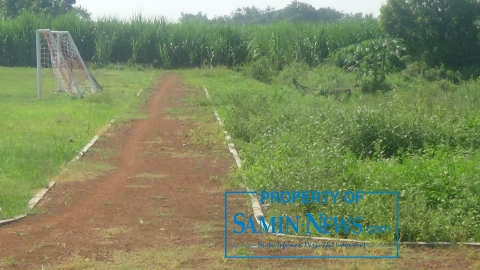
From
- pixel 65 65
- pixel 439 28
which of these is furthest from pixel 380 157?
pixel 439 28

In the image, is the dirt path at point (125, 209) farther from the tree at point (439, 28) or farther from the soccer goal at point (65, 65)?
the tree at point (439, 28)

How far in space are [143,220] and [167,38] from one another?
30.8 metres

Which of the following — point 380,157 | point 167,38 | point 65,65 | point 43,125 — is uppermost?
point 167,38

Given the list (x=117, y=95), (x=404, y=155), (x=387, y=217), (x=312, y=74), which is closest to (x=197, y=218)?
(x=387, y=217)

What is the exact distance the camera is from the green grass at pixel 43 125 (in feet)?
30.7

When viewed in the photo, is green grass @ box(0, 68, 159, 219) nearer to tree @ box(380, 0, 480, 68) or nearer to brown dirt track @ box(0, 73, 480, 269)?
brown dirt track @ box(0, 73, 480, 269)

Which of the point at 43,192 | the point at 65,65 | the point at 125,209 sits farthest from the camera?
the point at 65,65

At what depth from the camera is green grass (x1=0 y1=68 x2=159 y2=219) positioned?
935 centimetres

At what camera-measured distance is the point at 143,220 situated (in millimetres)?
7668

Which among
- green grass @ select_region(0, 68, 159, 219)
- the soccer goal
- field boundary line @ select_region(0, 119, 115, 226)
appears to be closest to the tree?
green grass @ select_region(0, 68, 159, 219)

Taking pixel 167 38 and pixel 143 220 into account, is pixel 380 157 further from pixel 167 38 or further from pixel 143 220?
pixel 167 38

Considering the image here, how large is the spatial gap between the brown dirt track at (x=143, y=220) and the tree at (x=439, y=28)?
18.9 m

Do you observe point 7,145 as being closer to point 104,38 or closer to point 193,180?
point 193,180

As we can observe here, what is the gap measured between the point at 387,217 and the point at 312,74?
62.9 ft
